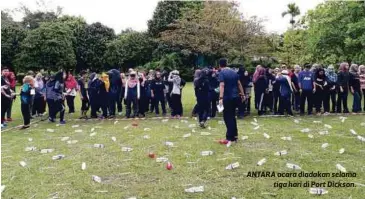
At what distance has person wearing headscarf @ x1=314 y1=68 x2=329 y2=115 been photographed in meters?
15.7

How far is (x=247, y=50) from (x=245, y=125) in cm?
3286

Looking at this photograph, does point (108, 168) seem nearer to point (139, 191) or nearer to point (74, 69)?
point (139, 191)

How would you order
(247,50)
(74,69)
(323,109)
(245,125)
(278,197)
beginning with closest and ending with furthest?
(278,197)
(245,125)
(323,109)
(247,50)
(74,69)

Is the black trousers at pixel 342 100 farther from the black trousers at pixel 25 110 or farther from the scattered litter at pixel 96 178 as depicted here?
the black trousers at pixel 25 110

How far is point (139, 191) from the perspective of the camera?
718 cm

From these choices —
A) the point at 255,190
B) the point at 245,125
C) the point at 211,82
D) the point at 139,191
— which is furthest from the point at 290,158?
the point at 211,82

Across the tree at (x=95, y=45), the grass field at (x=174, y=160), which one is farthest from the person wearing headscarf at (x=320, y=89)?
the tree at (x=95, y=45)

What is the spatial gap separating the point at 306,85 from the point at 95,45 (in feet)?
125

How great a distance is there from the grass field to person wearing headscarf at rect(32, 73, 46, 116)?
352 centimetres

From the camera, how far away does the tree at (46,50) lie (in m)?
46.5

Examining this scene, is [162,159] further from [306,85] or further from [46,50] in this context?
[46,50]

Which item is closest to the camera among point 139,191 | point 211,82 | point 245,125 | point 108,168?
point 139,191

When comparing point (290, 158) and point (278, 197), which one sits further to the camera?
point (290, 158)

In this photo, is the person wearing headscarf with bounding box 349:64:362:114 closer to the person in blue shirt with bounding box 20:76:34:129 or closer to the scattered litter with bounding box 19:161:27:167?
the person in blue shirt with bounding box 20:76:34:129
